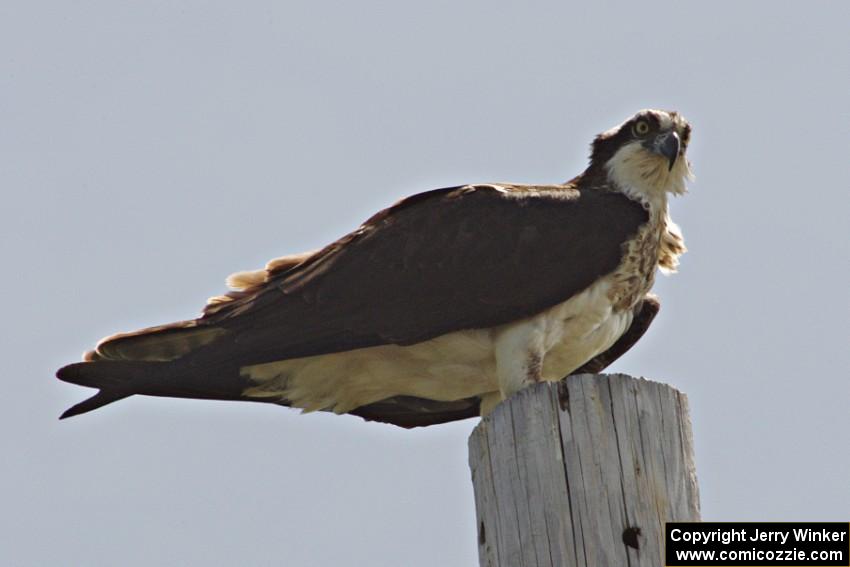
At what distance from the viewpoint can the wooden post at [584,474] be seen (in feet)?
13.7

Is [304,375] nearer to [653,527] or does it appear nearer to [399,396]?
[399,396]

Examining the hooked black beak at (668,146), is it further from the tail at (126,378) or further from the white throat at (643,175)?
the tail at (126,378)

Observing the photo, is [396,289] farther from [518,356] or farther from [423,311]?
[518,356]

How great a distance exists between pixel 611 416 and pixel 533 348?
1.58 meters

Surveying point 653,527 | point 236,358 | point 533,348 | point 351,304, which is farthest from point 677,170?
point 653,527

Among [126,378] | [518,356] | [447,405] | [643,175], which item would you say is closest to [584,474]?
[518,356]

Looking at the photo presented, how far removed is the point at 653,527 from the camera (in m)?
4.20

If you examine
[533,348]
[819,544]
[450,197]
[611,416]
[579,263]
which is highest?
[450,197]

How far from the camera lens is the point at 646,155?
22.1 feet

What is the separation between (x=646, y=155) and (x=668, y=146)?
4.5 inches

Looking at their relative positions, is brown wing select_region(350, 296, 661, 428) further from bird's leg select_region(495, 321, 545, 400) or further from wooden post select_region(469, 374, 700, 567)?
wooden post select_region(469, 374, 700, 567)

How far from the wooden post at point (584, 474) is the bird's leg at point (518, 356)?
4.26ft

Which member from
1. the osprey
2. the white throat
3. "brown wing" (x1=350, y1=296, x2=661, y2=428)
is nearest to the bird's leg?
the osprey

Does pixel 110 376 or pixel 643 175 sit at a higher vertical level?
pixel 643 175
